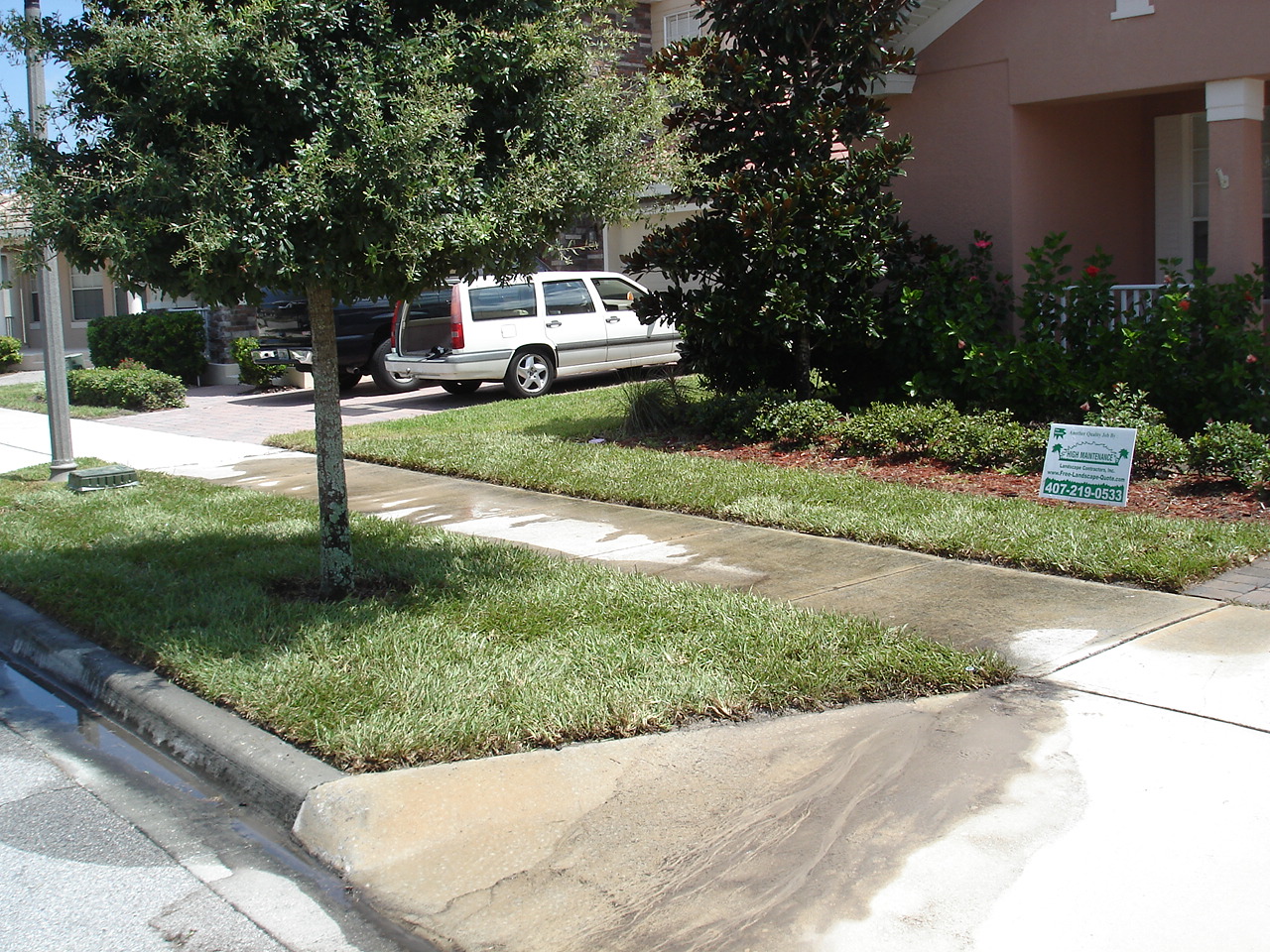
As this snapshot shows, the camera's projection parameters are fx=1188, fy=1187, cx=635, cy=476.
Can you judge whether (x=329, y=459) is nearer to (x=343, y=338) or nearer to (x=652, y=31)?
(x=343, y=338)

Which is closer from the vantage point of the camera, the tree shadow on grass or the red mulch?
the tree shadow on grass

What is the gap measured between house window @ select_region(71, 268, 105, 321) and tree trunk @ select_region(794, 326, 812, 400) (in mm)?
21049

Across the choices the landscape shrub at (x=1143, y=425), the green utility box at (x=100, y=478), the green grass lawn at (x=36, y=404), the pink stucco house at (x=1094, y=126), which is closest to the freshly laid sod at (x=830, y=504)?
the landscape shrub at (x=1143, y=425)

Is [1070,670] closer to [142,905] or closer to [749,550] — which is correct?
[749,550]

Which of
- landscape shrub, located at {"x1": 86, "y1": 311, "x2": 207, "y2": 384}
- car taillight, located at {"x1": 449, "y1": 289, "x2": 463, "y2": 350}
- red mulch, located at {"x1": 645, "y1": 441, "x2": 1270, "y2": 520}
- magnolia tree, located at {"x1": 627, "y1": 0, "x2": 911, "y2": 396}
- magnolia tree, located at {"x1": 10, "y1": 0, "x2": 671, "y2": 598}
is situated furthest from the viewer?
landscape shrub, located at {"x1": 86, "y1": 311, "x2": 207, "y2": 384}

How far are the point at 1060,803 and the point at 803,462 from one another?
19.3 feet

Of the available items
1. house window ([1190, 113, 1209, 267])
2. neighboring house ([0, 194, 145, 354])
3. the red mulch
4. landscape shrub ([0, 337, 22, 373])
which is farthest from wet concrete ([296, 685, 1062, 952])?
landscape shrub ([0, 337, 22, 373])

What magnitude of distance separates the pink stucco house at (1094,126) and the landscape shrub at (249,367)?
11.2 metres

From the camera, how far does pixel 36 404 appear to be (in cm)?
1756

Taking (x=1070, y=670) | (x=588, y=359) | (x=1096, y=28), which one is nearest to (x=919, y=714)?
(x=1070, y=670)

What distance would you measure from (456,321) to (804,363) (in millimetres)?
6286

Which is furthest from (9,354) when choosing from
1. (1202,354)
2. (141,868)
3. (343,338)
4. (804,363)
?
(141,868)

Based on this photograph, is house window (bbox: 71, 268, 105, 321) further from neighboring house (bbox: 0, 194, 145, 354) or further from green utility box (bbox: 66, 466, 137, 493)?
green utility box (bbox: 66, 466, 137, 493)

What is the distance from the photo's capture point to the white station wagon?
15586mm
